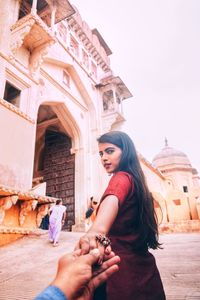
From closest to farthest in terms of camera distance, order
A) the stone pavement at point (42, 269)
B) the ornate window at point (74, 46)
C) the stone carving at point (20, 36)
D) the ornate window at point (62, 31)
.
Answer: the stone pavement at point (42, 269), the stone carving at point (20, 36), the ornate window at point (62, 31), the ornate window at point (74, 46)

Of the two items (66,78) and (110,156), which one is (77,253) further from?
(66,78)

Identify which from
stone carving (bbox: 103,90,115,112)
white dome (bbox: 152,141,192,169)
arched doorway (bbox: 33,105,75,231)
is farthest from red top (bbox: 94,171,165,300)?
white dome (bbox: 152,141,192,169)

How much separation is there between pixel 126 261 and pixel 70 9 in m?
10.7

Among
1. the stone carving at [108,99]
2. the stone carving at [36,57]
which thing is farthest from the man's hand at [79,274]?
the stone carving at [108,99]

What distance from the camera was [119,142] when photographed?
4.75 feet

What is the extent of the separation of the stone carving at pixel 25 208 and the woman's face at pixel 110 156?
211 inches

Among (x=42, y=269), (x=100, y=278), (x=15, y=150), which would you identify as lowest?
(x=42, y=269)

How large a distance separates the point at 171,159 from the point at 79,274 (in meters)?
27.7

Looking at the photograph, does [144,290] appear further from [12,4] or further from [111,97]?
[111,97]

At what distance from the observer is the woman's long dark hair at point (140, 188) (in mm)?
1220

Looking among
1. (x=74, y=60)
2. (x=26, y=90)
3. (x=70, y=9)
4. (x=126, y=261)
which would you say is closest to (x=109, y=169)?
(x=126, y=261)

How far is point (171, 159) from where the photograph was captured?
2723cm

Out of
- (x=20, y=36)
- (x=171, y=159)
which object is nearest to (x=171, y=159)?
(x=171, y=159)

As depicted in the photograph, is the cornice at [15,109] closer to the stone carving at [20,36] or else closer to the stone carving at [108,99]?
the stone carving at [20,36]
